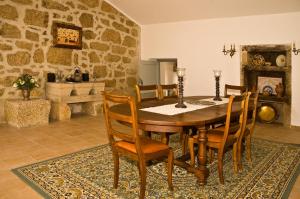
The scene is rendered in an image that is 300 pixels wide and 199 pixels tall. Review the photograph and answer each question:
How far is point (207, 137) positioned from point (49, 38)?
4266 millimetres

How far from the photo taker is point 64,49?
5719 millimetres

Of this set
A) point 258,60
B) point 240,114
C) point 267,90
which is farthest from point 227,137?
point 258,60

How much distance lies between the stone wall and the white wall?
72 centimetres

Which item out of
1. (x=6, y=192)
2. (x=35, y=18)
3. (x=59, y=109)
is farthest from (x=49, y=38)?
(x=6, y=192)

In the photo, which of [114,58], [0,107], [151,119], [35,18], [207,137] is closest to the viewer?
[151,119]

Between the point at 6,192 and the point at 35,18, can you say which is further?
the point at 35,18

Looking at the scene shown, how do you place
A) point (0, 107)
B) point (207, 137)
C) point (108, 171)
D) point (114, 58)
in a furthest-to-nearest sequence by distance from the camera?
point (114, 58), point (0, 107), point (108, 171), point (207, 137)

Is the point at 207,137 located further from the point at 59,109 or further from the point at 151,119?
the point at 59,109

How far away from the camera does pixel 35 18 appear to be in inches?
207

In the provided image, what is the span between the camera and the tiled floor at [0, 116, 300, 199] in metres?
2.44

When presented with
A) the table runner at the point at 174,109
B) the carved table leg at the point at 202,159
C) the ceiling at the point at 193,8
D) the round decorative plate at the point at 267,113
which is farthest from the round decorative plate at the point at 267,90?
the carved table leg at the point at 202,159

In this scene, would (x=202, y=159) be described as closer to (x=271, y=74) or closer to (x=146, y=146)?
(x=146, y=146)

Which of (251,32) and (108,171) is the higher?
(251,32)

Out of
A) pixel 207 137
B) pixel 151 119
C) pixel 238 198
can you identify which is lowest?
pixel 238 198
